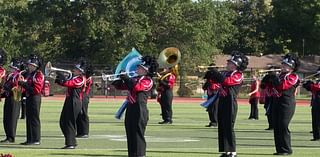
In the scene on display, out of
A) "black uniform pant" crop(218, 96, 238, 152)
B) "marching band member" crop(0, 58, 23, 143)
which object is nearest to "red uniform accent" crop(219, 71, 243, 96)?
"black uniform pant" crop(218, 96, 238, 152)

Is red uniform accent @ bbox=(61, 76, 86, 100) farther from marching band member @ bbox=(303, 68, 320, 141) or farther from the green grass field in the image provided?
marching band member @ bbox=(303, 68, 320, 141)

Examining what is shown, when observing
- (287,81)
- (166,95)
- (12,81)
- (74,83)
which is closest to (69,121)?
(74,83)

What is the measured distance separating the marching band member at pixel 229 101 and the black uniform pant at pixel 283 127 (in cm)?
132

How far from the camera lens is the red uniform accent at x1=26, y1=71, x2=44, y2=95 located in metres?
18.1

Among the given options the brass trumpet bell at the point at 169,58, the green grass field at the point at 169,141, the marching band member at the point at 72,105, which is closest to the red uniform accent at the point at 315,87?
the green grass field at the point at 169,141

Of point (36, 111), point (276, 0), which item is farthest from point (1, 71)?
point (276, 0)

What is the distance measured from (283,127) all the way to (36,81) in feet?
17.8

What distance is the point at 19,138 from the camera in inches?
791

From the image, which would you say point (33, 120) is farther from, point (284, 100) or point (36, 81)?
point (284, 100)

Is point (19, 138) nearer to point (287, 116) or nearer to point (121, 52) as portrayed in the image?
point (287, 116)

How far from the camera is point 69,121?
1744 centimetres

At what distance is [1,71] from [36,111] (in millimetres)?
1450

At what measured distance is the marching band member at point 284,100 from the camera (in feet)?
55.0

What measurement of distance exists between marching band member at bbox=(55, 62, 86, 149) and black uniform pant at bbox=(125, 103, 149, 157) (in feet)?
8.32
